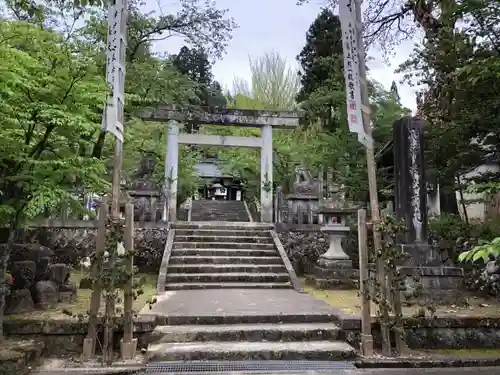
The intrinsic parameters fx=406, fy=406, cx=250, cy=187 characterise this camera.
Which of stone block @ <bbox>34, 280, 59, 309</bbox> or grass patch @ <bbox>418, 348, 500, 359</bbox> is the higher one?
stone block @ <bbox>34, 280, 59, 309</bbox>

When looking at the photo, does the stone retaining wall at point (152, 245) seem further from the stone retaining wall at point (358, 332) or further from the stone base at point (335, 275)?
the stone retaining wall at point (358, 332)

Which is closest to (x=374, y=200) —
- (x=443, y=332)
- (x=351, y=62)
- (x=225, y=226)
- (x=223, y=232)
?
(x=351, y=62)

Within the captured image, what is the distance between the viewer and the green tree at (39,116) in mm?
4117

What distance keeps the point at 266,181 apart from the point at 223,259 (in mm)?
3901

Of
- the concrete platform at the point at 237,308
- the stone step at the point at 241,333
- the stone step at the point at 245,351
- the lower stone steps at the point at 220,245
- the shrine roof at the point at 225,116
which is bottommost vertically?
the stone step at the point at 245,351

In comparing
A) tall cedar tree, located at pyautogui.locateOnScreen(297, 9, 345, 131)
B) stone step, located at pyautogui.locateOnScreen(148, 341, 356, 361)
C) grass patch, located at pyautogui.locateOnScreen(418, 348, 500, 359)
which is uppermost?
tall cedar tree, located at pyautogui.locateOnScreen(297, 9, 345, 131)

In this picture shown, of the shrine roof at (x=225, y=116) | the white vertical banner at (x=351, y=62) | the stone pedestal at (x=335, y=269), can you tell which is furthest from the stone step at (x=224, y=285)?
the shrine roof at (x=225, y=116)

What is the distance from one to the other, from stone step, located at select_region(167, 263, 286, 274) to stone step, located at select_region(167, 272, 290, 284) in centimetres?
16

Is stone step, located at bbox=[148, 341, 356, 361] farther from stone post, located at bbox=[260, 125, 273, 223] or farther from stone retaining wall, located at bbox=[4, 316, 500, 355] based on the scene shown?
stone post, located at bbox=[260, 125, 273, 223]

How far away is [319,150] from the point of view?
14.2 metres

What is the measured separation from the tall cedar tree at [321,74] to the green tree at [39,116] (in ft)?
36.2

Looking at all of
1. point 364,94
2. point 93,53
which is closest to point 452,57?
point 364,94

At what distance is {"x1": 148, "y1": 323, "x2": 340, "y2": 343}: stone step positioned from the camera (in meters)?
4.62

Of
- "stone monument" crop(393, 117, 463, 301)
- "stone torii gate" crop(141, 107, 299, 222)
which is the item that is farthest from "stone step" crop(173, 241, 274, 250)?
"stone monument" crop(393, 117, 463, 301)
